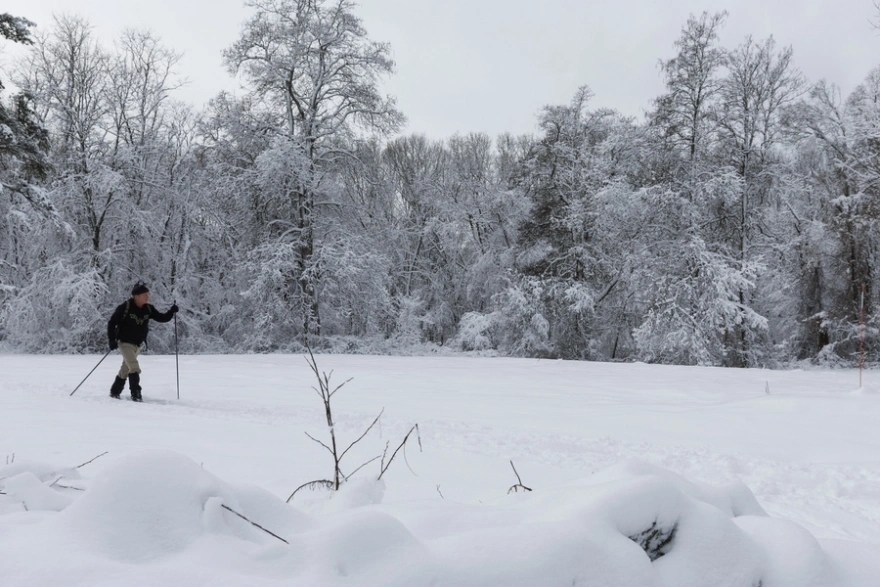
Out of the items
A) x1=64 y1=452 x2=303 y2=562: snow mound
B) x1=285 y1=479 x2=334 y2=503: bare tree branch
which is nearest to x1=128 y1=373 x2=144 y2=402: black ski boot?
x1=285 y1=479 x2=334 y2=503: bare tree branch

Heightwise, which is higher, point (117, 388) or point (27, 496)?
point (27, 496)

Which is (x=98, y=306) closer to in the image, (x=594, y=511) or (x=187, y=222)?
(x=187, y=222)

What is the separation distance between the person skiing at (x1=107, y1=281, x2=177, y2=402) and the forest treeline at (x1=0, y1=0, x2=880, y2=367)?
959 centimetres

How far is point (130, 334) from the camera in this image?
326 inches

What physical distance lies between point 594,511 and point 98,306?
2070cm

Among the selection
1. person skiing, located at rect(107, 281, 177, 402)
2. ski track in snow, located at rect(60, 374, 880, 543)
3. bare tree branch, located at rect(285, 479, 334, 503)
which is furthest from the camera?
person skiing, located at rect(107, 281, 177, 402)

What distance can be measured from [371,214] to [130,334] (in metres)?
14.0

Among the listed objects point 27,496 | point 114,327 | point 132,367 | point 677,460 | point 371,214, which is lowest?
point 677,460

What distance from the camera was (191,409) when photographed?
7.45 m

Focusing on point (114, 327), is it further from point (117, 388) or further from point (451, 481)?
point (451, 481)

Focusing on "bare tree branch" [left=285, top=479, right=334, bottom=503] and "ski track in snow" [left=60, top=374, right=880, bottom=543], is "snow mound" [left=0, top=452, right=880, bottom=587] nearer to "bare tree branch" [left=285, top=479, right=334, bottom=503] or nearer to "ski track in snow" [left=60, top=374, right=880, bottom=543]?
"bare tree branch" [left=285, top=479, right=334, bottom=503]

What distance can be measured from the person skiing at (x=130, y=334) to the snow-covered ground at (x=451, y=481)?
0.43 m

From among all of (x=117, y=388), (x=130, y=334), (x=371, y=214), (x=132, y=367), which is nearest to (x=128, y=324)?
(x=130, y=334)

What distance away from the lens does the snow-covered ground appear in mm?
1541
